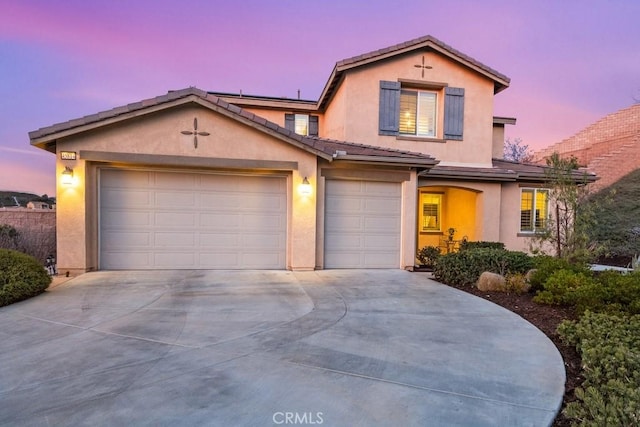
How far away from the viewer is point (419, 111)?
12109mm

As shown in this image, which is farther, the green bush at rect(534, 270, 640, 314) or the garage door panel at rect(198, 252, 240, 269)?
the garage door panel at rect(198, 252, 240, 269)

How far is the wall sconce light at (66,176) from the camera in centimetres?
773

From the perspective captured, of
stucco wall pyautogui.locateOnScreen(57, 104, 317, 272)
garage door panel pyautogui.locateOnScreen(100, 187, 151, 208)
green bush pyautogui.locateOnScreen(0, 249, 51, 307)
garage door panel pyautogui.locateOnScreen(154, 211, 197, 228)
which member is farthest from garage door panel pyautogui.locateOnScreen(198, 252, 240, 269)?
green bush pyautogui.locateOnScreen(0, 249, 51, 307)

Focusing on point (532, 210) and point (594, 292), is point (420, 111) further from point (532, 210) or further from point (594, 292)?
point (594, 292)

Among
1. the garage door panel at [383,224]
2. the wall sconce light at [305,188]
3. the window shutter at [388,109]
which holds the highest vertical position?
the window shutter at [388,109]

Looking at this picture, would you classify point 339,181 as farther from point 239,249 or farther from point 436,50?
point 436,50

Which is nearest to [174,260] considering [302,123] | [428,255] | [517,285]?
[428,255]

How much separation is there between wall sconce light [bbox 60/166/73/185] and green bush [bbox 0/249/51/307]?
78.0 inches

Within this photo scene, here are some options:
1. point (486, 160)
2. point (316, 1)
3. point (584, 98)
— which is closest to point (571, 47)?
point (584, 98)

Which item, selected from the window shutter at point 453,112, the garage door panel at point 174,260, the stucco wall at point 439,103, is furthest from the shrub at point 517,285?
the garage door panel at point 174,260

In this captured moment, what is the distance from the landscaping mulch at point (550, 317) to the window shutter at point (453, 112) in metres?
6.21

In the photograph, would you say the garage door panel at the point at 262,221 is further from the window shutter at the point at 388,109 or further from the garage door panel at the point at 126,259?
the window shutter at the point at 388,109

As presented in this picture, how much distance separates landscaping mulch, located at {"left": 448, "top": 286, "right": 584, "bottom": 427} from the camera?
334 centimetres

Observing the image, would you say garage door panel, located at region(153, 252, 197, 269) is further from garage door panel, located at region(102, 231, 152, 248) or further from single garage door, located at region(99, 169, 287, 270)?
garage door panel, located at region(102, 231, 152, 248)
